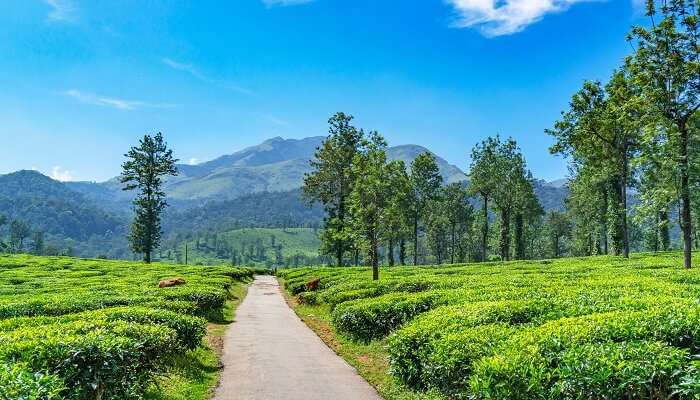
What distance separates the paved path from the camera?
11195 millimetres

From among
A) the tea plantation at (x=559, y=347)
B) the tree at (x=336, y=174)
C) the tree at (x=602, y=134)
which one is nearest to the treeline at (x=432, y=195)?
the tree at (x=336, y=174)

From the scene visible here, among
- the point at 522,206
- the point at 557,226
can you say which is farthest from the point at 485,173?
the point at 557,226

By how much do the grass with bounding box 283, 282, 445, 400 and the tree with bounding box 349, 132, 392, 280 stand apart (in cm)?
689

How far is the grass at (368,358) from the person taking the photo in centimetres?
1093

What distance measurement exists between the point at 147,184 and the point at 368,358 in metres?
64.2

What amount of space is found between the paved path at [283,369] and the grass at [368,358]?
0.91 ft

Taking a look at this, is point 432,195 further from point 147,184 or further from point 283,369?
point 283,369

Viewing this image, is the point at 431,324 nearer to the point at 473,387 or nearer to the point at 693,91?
the point at 473,387

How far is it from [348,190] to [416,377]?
5177 centimetres

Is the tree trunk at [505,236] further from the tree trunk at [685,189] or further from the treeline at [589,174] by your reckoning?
the tree trunk at [685,189]

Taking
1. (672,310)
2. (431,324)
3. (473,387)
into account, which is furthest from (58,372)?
(672,310)

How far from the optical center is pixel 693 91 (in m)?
28.0

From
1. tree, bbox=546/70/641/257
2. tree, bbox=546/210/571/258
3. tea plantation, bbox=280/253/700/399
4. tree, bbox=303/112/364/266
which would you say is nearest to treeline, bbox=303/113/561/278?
tree, bbox=303/112/364/266

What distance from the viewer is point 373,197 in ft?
99.8
